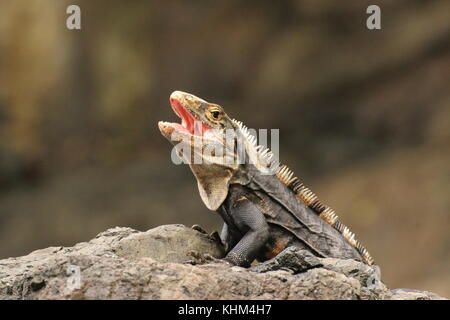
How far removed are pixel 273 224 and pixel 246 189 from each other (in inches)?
14.5

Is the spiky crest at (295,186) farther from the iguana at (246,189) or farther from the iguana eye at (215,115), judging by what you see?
the iguana eye at (215,115)

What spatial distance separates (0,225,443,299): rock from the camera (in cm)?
528

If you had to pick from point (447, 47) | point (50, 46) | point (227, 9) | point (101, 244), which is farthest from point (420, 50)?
point (101, 244)

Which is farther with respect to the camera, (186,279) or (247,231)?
(247,231)

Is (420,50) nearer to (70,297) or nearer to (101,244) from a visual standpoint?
(101,244)

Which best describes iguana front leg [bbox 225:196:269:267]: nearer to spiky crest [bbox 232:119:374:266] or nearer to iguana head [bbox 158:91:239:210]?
iguana head [bbox 158:91:239:210]

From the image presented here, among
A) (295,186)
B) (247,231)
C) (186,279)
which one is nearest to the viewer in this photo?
(186,279)

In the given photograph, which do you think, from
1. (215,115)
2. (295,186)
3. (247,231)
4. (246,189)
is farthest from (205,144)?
(295,186)

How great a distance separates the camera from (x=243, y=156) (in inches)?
265

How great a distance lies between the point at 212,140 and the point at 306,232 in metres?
1.13

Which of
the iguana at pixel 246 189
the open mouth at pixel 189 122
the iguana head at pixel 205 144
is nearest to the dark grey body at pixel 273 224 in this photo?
the iguana at pixel 246 189

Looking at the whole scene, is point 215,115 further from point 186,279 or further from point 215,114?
point 186,279

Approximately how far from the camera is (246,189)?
6688 millimetres

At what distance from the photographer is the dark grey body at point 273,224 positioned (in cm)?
651
